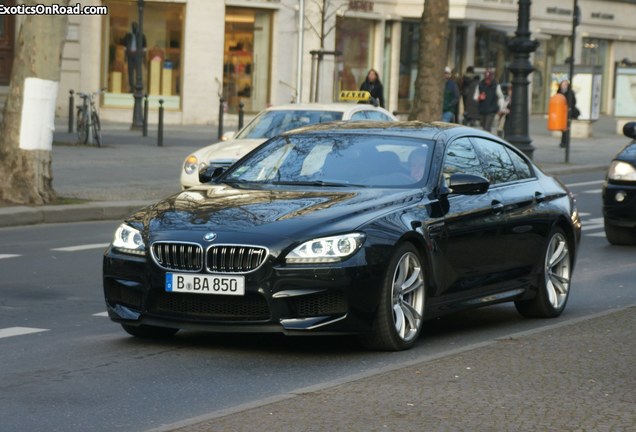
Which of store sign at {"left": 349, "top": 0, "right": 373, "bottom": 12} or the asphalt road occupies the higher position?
store sign at {"left": 349, "top": 0, "right": 373, "bottom": 12}

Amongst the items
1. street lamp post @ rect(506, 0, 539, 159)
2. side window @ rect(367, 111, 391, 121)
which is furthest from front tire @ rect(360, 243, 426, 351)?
street lamp post @ rect(506, 0, 539, 159)

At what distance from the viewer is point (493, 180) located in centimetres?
1037

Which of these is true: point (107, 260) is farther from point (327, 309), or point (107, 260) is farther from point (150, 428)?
point (150, 428)

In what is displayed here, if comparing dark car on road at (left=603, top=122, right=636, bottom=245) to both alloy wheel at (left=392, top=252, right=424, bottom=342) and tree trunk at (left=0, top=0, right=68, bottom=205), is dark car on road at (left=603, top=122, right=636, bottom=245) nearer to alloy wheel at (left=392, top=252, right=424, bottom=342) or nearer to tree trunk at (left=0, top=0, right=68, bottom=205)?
tree trunk at (left=0, top=0, right=68, bottom=205)

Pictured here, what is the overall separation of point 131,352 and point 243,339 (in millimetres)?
857

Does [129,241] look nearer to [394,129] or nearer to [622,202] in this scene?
[394,129]

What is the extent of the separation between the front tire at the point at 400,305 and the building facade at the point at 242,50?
2737 centimetres

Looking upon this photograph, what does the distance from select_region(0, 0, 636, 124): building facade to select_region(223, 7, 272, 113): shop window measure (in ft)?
0.10

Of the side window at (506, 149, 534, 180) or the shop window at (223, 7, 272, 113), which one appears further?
the shop window at (223, 7, 272, 113)

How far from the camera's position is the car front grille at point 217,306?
332 inches

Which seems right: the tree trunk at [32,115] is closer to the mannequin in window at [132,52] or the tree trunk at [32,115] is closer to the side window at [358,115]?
the side window at [358,115]

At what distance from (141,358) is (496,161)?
3.24 meters

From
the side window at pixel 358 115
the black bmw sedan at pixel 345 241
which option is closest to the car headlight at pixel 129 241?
the black bmw sedan at pixel 345 241

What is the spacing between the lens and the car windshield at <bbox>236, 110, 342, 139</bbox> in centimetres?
2025
